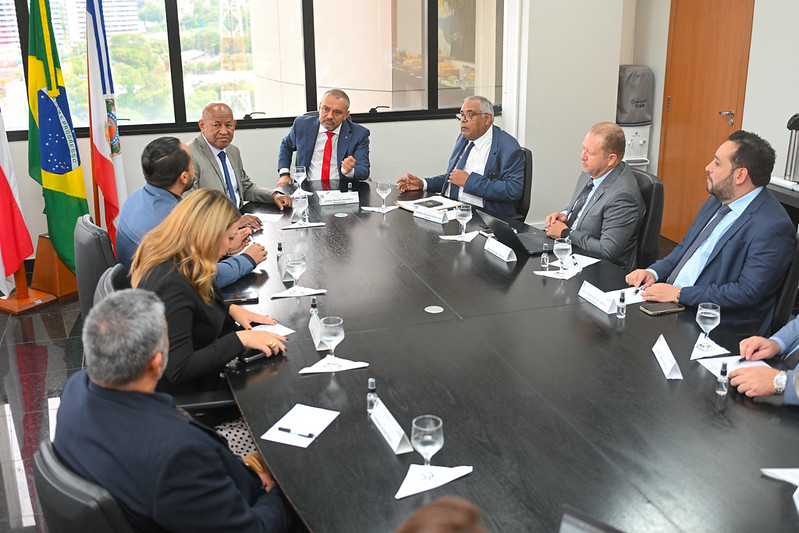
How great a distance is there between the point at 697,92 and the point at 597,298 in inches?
167

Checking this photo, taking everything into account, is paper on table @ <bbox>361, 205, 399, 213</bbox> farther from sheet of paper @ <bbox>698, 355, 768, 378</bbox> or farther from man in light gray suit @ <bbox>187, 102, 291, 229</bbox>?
sheet of paper @ <bbox>698, 355, 768, 378</bbox>

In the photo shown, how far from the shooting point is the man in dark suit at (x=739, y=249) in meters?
2.97

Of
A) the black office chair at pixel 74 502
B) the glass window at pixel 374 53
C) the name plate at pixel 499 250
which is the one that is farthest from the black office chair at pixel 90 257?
the glass window at pixel 374 53

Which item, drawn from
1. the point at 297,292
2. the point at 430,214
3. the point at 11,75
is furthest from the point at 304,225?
the point at 11,75

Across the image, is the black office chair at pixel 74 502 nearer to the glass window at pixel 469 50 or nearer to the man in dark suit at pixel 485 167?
the man in dark suit at pixel 485 167

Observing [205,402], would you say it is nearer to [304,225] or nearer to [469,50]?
[304,225]

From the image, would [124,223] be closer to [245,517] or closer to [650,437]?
[245,517]

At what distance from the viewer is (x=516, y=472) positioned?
5.97 feet

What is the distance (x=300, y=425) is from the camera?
206 centimetres

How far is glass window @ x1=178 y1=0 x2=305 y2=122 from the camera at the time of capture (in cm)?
619

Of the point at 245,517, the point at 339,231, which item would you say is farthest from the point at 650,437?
the point at 339,231

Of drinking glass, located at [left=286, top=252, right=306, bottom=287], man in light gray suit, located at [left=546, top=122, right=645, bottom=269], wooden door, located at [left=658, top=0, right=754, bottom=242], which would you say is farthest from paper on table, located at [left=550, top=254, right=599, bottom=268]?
wooden door, located at [left=658, top=0, right=754, bottom=242]

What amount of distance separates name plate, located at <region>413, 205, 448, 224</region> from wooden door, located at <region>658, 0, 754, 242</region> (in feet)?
A: 10.0

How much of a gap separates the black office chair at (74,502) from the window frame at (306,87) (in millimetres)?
4794
